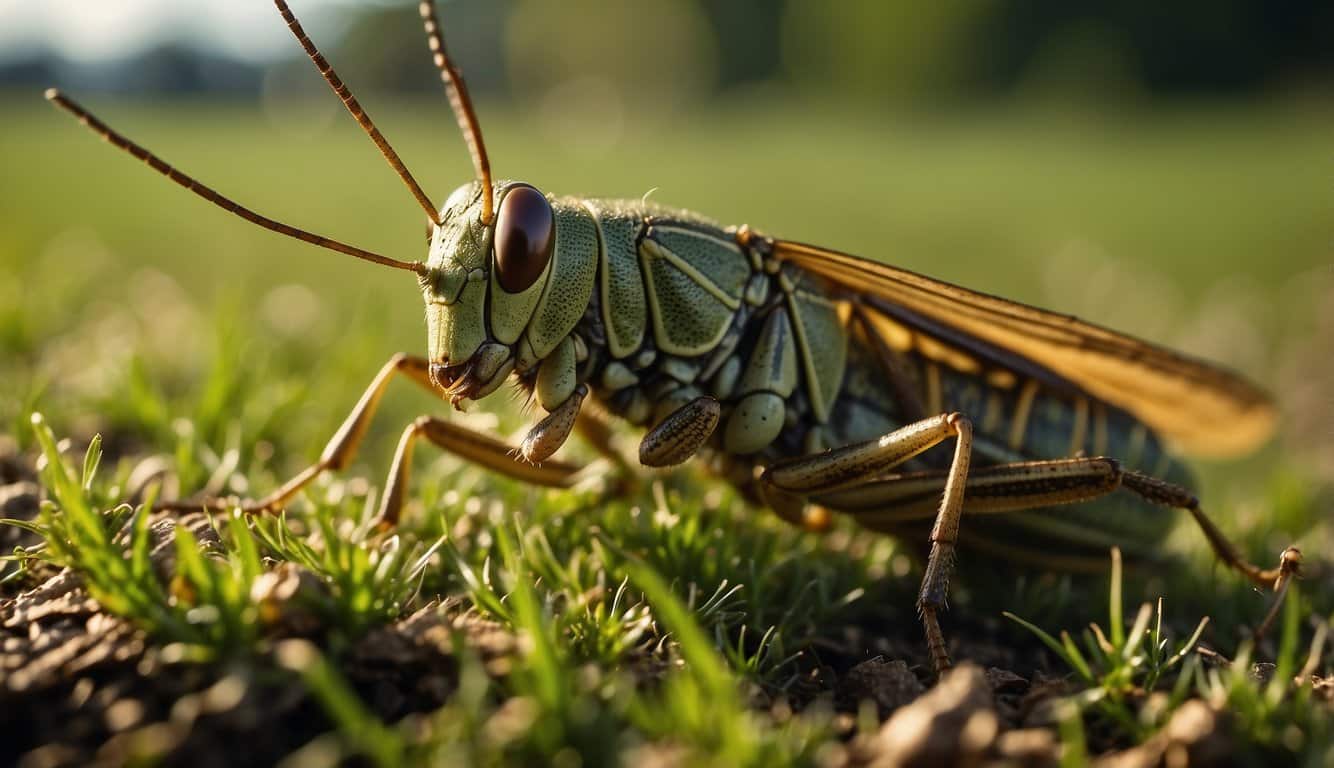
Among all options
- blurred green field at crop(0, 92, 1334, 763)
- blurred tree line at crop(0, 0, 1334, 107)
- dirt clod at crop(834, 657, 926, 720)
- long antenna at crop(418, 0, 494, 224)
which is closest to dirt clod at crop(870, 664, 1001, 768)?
blurred green field at crop(0, 92, 1334, 763)

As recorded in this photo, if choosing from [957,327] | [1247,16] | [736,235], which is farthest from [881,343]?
[1247,16]

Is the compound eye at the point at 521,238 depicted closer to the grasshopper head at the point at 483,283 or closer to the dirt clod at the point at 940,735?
the grasshopper head at the point at 483,283

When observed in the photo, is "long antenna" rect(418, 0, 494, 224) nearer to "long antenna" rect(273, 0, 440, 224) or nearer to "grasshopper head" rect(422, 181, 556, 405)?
"grasshopper head" rect(422, 181, 556, 405)

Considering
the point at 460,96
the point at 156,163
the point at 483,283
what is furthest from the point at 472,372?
the point at 156,163

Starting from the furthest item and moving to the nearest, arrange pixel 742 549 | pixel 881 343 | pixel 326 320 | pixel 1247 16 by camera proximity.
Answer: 1. pixel 1247 16
2. pixel 326 320
3. pixel 881 343
4. pixel 742 549

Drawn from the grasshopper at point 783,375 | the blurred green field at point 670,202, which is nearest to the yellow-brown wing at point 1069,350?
the grasshopper at point 783,375

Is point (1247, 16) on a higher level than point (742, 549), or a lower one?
higher

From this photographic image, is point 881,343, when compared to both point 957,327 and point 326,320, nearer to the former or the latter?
point 957,327
